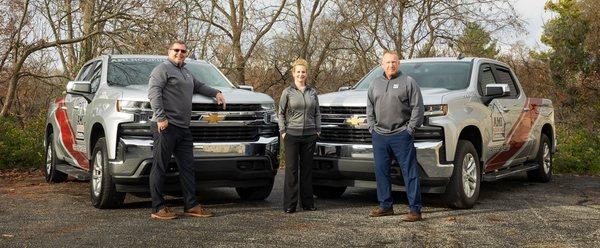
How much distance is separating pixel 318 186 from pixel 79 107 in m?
3.13

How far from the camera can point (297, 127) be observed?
7.68 m

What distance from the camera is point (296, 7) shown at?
31516mm

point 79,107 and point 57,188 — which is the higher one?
point 79,107

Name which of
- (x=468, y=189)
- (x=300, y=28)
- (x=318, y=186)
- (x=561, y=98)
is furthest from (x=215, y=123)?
(x=300, y=28)

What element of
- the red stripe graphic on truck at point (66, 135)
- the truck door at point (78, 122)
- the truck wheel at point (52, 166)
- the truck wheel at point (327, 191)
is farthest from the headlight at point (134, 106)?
→ the truck wheel at point (52, 166)

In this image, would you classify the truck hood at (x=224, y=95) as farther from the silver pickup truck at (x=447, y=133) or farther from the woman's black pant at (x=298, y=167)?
the silver pickup truck at (x=447, y=133)

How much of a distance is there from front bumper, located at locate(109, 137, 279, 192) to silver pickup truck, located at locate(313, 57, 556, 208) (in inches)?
26.4

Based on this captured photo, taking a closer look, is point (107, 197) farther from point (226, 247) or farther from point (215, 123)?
point (226, 247)

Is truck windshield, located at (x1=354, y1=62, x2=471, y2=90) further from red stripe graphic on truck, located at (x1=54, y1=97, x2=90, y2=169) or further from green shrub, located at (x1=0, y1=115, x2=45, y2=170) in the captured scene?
green shrub, located at (x1=0, y1=115, x2=45, y2=170)

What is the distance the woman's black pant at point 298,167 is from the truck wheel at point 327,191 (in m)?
1.26

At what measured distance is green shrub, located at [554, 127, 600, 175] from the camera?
1323 centimetres

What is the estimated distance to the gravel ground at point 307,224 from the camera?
236 inches

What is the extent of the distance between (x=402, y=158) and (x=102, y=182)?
318 centimetres

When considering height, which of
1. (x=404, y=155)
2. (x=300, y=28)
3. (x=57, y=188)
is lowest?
(x=57, y=188)
